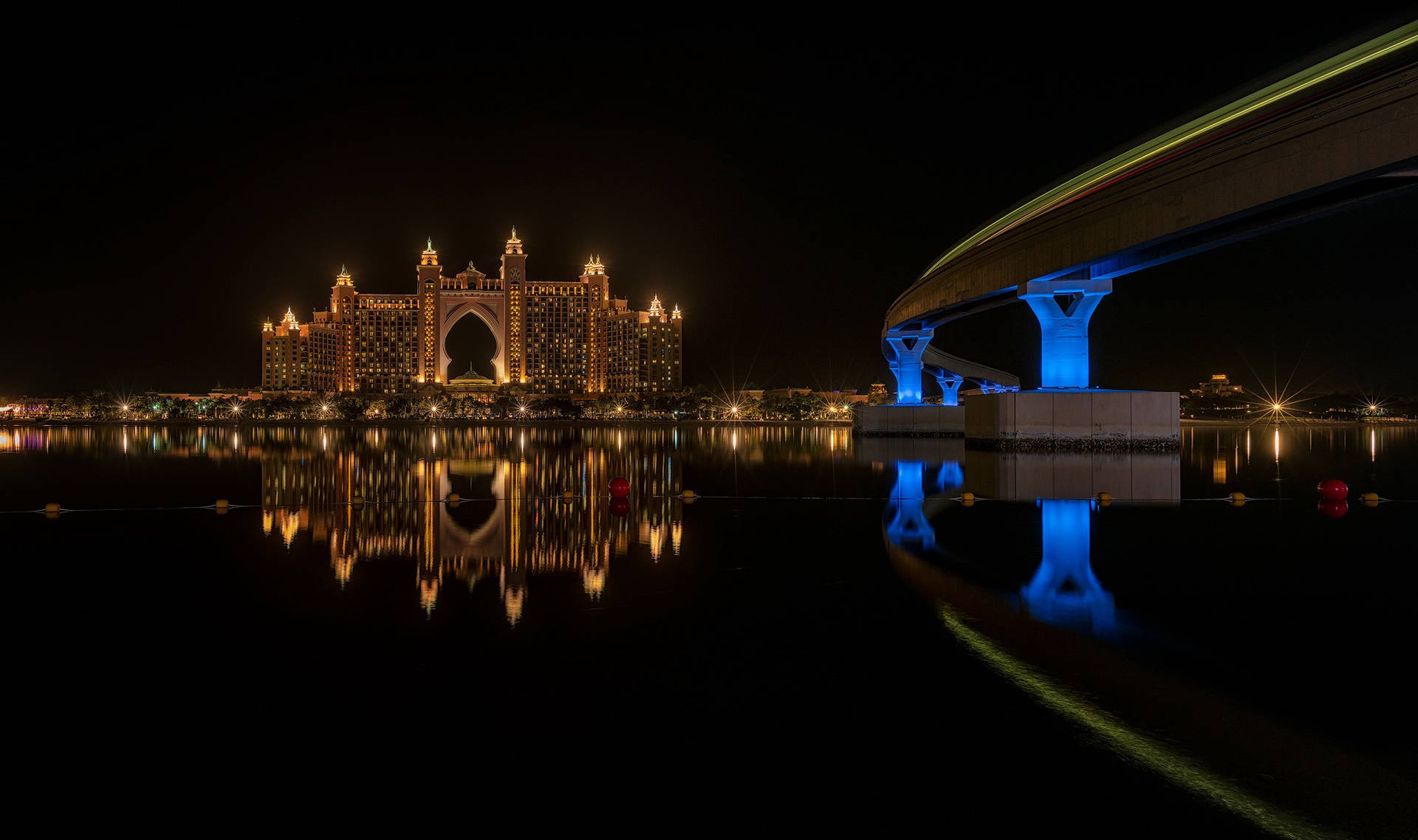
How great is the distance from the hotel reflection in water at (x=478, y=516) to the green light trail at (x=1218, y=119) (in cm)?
1687

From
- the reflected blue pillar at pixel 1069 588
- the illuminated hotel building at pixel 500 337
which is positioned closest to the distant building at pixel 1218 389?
the illuminated hotel building at pixel 500 337

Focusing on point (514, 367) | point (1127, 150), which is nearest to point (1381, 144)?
point (1127, 150)

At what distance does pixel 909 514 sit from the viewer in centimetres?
1482

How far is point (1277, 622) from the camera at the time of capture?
7.31 m

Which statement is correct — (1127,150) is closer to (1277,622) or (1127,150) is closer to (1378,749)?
(1277,622)

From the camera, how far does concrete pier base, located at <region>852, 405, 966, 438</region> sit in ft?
172

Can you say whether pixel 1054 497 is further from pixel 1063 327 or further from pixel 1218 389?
pixel 1218 389

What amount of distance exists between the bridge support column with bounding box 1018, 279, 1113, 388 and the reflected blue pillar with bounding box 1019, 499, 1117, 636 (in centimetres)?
2074

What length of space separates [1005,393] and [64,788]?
31434 mm

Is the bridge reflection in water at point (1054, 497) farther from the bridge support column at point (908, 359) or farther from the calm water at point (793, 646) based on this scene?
the bridge support column at point (908, 359)

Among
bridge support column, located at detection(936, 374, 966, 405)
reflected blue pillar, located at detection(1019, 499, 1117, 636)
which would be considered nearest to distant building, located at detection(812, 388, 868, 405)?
bridge support column, located at detection(936, 374, 966, 405)

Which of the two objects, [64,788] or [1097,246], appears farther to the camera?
[1097,246]

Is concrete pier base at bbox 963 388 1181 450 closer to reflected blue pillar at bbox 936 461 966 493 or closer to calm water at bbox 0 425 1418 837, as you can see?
reflected blue pillar at bbox 936 461 966 493

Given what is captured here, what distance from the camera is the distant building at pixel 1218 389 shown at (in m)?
154
